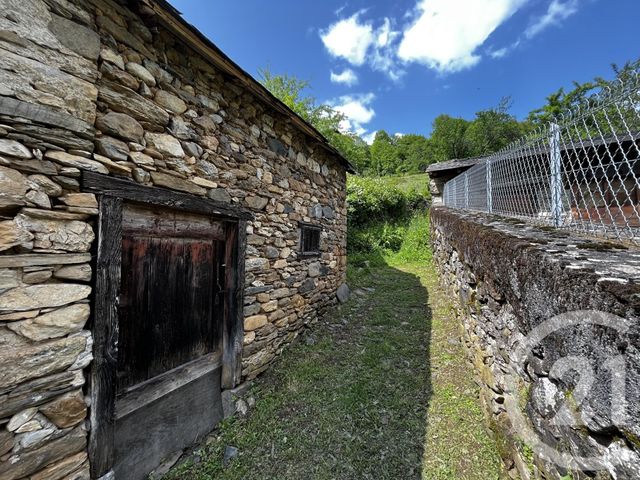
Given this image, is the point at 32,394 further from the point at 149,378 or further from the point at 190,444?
the point at 190,444

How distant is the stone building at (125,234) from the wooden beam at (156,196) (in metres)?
0.01

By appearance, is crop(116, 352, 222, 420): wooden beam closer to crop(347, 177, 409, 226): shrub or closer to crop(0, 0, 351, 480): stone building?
crop(0, 0, 351, 480): stone building

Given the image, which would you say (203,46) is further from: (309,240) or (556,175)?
(556,175)

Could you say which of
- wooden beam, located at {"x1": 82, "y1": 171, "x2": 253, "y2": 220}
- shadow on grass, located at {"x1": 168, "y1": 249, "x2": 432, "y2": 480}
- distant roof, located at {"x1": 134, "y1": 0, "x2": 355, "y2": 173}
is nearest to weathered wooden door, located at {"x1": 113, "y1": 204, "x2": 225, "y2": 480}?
wooden beam, located at {"x1": 82, "y1": 171, "x2": 253, "y2": 220}

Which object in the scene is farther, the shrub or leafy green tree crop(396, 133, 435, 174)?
leafy green tree crop(396, 133, 435, 174)

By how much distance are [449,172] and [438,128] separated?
1496 cm

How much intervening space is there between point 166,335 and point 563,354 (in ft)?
9.45

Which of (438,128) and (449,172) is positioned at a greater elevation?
(438,128)

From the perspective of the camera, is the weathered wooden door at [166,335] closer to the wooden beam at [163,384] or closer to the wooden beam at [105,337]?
the wooden beam at [163,384]

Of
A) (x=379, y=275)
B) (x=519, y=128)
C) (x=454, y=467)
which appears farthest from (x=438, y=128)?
(x=454, y=467)

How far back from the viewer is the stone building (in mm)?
1569

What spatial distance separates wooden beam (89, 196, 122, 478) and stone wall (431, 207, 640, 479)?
263cm

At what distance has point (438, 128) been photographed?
2353 centimetres

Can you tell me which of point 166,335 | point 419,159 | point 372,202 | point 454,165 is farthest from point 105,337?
point 419,159
